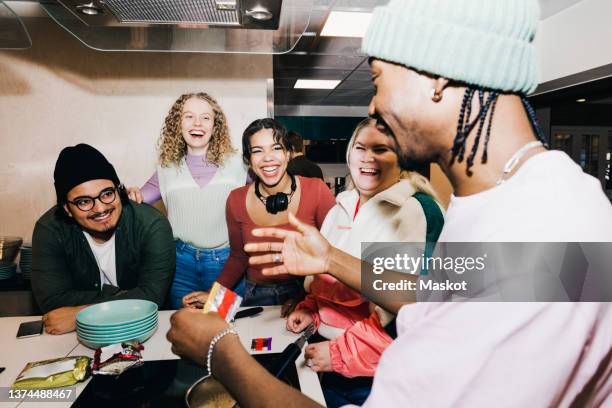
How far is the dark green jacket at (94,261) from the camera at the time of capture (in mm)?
1736

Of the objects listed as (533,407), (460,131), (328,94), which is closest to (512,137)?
(460,131)

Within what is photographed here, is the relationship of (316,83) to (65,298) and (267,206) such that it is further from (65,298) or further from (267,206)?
(65,298)

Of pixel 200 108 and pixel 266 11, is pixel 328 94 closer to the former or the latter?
pixel 200 108

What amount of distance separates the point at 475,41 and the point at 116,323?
52.3 inches

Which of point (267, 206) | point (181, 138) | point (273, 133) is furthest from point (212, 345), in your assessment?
point (181, 138)

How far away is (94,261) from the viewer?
6.30 feet

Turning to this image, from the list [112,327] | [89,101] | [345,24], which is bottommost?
[112,327]

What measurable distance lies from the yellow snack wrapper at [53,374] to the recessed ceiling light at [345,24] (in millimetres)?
3323

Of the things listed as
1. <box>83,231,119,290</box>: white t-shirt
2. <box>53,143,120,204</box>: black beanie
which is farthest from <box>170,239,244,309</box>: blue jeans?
<box>53,143,120,204</box>: black beanie

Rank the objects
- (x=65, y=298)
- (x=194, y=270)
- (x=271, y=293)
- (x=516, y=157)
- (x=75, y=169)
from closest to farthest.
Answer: (x=516, y=157) < (x=65, y=298) < (x=75, y=169) < (x=271, y=293) < (x=194, y=270)

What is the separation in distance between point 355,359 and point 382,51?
94cm

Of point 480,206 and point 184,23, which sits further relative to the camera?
point 184,23

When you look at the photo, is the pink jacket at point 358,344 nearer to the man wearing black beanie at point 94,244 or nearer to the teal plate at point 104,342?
the teal plate at point 104,342

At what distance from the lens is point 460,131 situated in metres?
0.67
